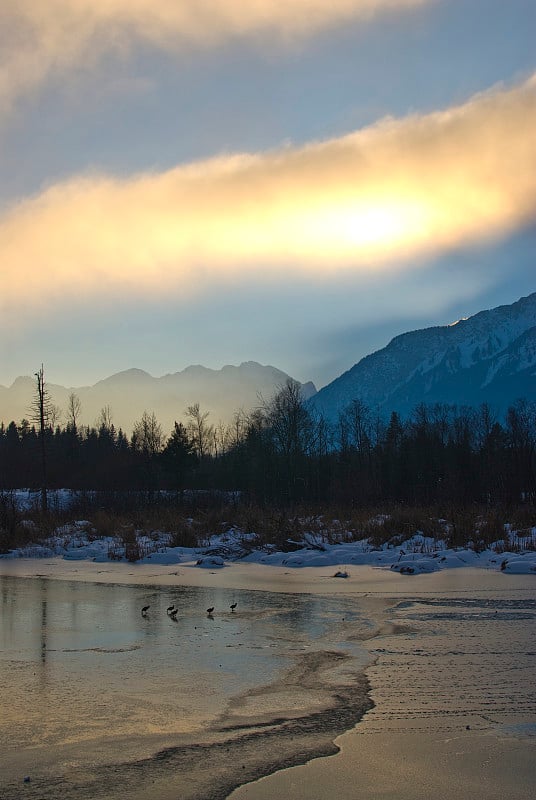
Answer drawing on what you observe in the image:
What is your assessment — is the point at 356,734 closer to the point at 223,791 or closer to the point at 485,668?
the point at 223,791

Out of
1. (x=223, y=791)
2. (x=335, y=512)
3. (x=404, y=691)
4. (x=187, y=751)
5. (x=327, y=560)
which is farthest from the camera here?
(x=335, y=512)

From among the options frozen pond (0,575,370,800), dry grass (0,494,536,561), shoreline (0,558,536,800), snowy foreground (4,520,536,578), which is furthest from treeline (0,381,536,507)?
shoreline (0,558,536,800)

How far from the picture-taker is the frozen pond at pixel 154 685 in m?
4.75

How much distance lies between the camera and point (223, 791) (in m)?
4.29

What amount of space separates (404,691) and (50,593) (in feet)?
29.5

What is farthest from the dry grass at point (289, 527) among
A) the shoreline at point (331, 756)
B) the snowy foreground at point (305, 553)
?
the shoreline at point (331, 756)

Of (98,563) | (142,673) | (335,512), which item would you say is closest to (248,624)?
(142,673)

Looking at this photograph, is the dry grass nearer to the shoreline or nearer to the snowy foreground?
the snowy foreground

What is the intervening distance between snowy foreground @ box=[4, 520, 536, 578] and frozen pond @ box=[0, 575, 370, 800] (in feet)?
19.6

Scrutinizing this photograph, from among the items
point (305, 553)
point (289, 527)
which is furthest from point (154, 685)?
point (289, 527)

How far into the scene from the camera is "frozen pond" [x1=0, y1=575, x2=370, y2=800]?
4.75 m

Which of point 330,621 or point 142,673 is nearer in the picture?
point 142,673

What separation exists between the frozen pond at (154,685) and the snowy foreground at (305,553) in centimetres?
598

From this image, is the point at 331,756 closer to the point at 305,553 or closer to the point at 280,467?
the point at 305,553
